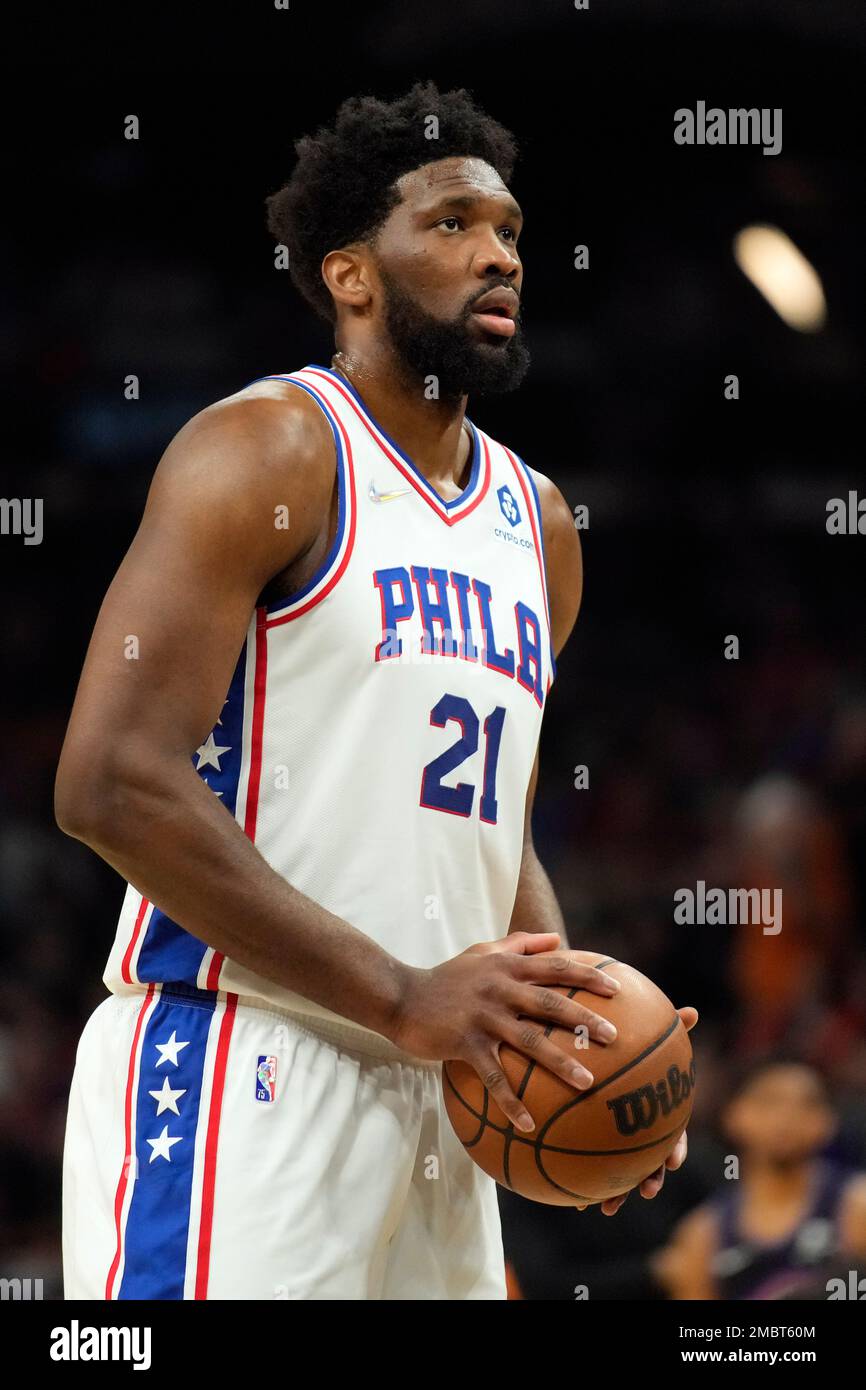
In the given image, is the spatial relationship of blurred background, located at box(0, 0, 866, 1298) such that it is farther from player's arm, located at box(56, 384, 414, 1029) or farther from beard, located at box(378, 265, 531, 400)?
player's arm, located at box(56, 384, 414, 1029)

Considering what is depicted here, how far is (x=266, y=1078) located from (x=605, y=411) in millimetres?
5408

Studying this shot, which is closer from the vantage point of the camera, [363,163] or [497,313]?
[497,313]

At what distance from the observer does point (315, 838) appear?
268 centimetres

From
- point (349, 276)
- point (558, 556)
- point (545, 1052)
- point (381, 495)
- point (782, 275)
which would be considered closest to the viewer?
point (545, 1052)

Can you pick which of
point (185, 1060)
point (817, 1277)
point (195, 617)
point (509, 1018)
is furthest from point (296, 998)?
point (817, 1277)

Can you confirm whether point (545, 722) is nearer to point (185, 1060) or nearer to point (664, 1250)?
point (664, 1250)

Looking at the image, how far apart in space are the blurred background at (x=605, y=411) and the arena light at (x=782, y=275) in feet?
0.06

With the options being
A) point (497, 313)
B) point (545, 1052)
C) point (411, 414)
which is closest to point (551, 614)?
point (411, 414)

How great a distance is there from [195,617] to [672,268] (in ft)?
18.7

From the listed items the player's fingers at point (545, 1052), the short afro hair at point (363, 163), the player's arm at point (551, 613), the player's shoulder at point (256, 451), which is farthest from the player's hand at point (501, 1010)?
the short afro hair at point (363, 163)

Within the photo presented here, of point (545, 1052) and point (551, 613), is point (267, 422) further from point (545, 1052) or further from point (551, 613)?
point (545, 1052)

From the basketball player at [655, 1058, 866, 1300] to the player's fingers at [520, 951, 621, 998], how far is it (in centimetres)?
268

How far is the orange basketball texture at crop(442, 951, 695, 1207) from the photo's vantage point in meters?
2.45

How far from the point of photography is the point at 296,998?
2.62m
